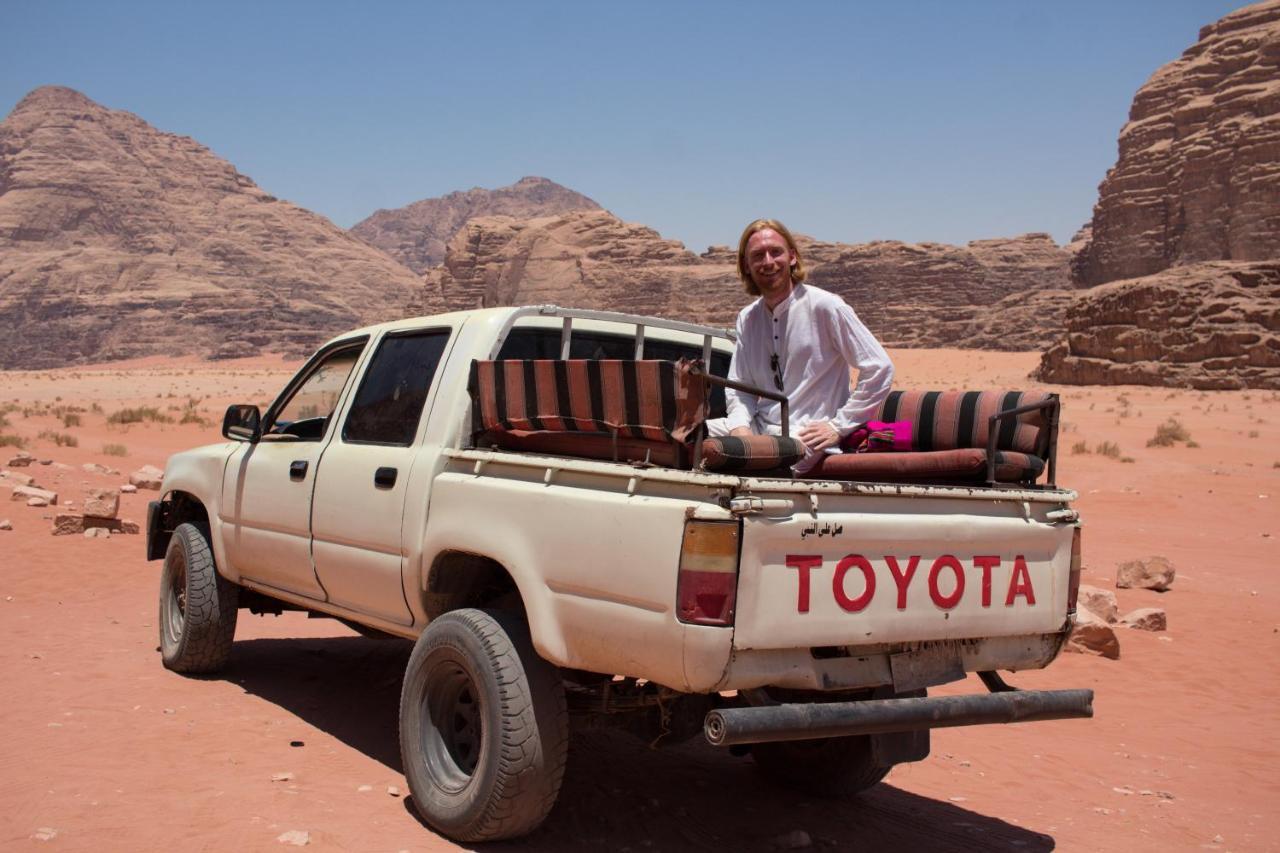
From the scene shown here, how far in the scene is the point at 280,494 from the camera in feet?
18.6

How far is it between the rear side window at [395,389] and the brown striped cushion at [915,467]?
5.75 ft

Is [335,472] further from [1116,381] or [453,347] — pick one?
[1116,381]

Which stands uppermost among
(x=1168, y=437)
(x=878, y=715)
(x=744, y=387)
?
(x=744, y=387)

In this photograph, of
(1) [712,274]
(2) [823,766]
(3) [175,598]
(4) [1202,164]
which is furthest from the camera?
(1) [712,274]

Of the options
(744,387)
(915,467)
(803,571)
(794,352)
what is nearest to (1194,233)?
(794,352)

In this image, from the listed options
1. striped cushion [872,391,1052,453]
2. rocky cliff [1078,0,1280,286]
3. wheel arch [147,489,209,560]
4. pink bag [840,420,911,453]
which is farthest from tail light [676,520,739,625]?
rocky cliff [1078,0,1280,286]

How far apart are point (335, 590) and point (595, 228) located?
13847cm

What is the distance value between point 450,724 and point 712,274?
13077 cm

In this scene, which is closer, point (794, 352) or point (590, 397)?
point (590, 397)

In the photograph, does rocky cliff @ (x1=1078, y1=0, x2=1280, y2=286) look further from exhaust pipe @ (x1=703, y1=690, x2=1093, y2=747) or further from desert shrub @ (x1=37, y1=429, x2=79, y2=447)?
exhaust pipe @ (x1=703, y1=690, x2=1093, y2=747)

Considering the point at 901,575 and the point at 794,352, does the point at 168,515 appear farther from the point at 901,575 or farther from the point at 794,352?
the point at 901,575

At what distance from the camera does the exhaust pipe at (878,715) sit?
11.1 feet

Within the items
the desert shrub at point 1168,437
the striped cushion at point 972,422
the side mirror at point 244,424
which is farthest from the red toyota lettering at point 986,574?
the desert shrub at point 1168,437

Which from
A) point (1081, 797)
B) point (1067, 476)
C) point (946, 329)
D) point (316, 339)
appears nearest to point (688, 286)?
point (946, 329)
